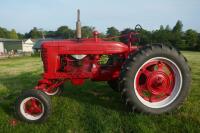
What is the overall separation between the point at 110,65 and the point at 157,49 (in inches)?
50.5

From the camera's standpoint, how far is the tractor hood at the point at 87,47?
5367mm

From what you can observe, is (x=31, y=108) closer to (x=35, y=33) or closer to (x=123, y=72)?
(x=123, y=72)

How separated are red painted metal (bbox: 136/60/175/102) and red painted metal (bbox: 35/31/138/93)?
66 centimetres

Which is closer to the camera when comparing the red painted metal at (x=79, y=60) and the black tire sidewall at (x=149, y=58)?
the black tire sidewall at (x=149, y=58)

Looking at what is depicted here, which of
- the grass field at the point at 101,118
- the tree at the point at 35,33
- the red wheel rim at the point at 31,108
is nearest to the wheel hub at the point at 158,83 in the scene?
the grass field at the point at 101,118

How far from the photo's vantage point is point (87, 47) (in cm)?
538

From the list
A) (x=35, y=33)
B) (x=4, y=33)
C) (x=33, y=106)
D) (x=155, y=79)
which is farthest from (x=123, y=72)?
(x=35, y=33)

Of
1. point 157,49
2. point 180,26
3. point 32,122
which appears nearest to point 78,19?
point 157,49

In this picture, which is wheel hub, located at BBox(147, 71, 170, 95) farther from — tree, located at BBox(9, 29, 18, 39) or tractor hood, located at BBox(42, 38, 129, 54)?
tree, located at BBox(9, 29, 18, 39)

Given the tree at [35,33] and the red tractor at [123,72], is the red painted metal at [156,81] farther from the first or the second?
the tree at [35,33]

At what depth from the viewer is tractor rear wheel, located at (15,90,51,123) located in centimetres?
465

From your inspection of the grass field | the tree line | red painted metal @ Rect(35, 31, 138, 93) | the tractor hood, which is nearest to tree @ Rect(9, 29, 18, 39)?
the tree line

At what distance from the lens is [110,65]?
5.73m

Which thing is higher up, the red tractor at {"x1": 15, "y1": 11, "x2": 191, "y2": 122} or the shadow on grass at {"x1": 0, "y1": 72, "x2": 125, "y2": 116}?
the red tractor at {"x1": 15, "y1": 11, "x2": 191, "y2": 122}
